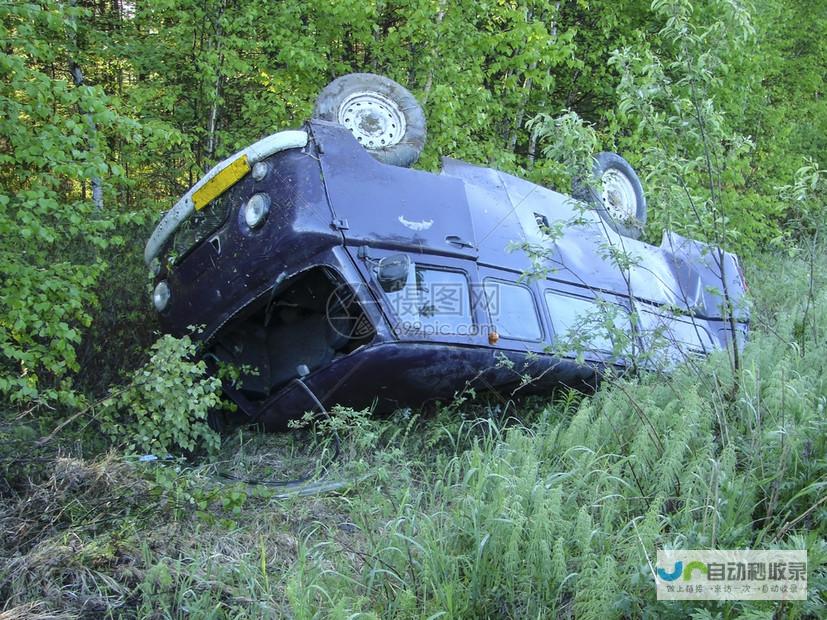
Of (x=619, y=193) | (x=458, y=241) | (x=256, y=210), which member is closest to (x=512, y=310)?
(x=458, y=241)

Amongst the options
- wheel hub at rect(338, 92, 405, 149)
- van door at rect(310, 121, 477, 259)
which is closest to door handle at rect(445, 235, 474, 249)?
van door at rect(310, 121, 477, 259)

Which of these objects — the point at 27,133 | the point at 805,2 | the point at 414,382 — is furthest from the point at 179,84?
the point at 805,2

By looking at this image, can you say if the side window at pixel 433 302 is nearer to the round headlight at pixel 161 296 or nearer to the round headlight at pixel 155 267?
the round headlight at pixel 161 296

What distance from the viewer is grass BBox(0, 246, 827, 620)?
3.05m

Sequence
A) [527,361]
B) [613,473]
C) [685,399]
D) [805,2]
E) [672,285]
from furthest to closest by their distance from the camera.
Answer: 1. [805,2]
2. [672,285]
3. [527,361]
4. [685,399]
5. [613,473]

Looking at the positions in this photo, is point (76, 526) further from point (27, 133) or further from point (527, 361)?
point (527, 361)

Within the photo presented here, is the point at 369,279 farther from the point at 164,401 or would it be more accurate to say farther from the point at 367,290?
the point at 164,401

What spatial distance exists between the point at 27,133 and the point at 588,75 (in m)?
10.4

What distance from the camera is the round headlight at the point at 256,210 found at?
194 inches

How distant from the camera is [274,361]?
575cm

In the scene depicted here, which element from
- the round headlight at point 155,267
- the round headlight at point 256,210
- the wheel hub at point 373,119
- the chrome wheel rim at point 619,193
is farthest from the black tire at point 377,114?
the chrome wheel rim at point 619,193

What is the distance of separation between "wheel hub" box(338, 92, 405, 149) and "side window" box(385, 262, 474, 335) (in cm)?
147

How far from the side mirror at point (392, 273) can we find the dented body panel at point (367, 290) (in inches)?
1.2

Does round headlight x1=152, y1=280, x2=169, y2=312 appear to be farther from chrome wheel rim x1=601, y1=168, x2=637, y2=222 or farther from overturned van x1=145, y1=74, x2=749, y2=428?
chrome wheel rim x1=601, y1=168, x2=637, y2=222
